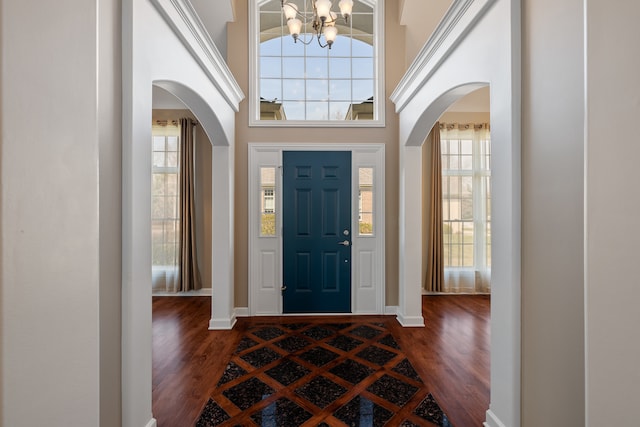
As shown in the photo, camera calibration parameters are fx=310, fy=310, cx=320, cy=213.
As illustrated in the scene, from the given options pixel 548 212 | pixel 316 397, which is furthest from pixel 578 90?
pixel 316 397

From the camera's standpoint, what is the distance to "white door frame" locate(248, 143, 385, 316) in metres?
3.99

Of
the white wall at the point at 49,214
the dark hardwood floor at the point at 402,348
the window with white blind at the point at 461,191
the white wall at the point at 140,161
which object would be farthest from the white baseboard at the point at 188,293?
the white wall at the point at 49,214

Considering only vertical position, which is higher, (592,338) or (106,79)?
(106,79)

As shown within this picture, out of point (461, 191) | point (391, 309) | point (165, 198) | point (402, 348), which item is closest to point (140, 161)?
point (402, 348)

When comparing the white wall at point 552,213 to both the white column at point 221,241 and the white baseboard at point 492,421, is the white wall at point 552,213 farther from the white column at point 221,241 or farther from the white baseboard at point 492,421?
the white column at point 221,241

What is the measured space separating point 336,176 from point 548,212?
111 inches

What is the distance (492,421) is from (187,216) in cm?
448

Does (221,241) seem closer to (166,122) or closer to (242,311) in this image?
(242,311)

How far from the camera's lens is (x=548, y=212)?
4.65 ft

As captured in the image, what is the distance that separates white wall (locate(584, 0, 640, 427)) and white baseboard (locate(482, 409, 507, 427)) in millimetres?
1103

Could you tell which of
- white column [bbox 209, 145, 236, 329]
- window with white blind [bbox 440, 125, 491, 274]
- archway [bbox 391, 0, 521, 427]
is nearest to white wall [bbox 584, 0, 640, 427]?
archway [bbox 391, 0, 521, 427]

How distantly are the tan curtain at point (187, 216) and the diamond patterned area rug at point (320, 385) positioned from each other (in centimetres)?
196

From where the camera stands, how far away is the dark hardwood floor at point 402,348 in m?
2.11

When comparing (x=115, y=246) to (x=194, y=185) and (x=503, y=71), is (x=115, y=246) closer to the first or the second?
(x=503, y=71)
